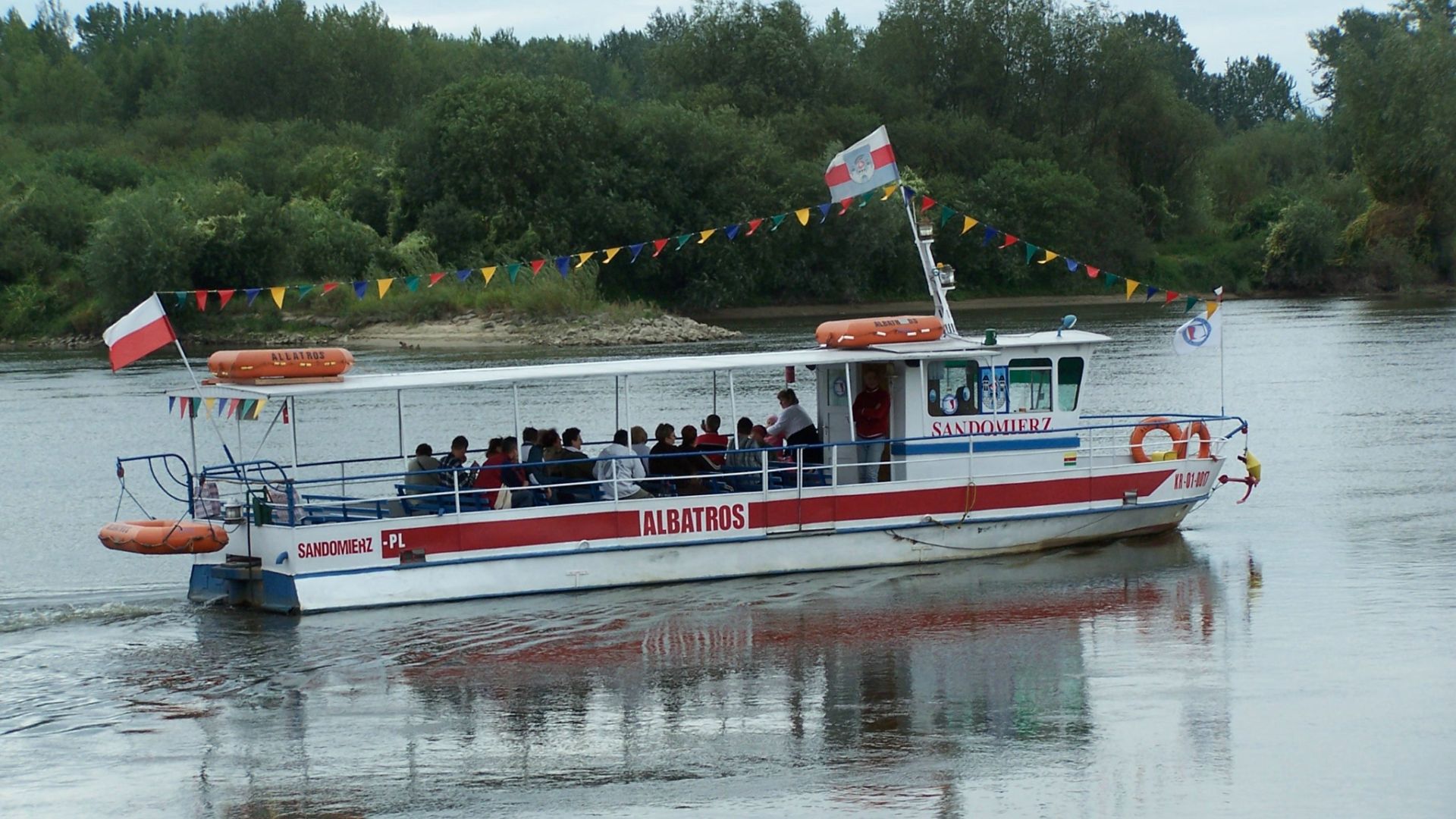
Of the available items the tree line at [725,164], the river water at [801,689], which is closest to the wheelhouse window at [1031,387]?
the river water at [801,689]

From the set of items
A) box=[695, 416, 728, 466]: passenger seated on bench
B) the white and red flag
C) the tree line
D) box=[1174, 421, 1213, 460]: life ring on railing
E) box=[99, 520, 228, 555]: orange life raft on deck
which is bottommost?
box=[99, 520, 228, 555]: orange life raft on deck

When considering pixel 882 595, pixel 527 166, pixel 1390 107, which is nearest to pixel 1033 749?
pixel 882 595

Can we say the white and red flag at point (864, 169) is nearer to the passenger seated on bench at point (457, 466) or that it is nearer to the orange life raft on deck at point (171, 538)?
the passenger seated on bench at point (457, 466)

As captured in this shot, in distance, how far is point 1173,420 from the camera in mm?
20406

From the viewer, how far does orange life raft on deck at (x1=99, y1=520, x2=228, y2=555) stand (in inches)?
663

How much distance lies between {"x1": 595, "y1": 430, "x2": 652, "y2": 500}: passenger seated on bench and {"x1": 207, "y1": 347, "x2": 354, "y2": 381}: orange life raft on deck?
2969mm

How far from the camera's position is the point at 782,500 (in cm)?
Answer: 1802

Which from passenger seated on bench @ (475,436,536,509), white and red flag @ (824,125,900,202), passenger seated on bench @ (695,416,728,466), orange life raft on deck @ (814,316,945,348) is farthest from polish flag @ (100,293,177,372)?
white and red flag @ (824,125,900,202)

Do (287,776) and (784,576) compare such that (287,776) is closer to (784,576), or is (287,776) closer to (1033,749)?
(1033,749)

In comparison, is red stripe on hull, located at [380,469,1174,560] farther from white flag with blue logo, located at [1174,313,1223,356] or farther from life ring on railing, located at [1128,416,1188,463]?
white flag with blue logo, located at [1174,313,1223,356]

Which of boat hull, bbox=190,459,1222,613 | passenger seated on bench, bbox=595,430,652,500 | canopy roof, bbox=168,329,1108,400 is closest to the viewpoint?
canopy roof, bbox=168,329,1108,400

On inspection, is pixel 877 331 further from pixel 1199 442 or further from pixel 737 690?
pixel 737 690

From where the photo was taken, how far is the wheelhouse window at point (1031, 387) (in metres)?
19.2

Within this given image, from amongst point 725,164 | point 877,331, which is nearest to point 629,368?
point 877,331
